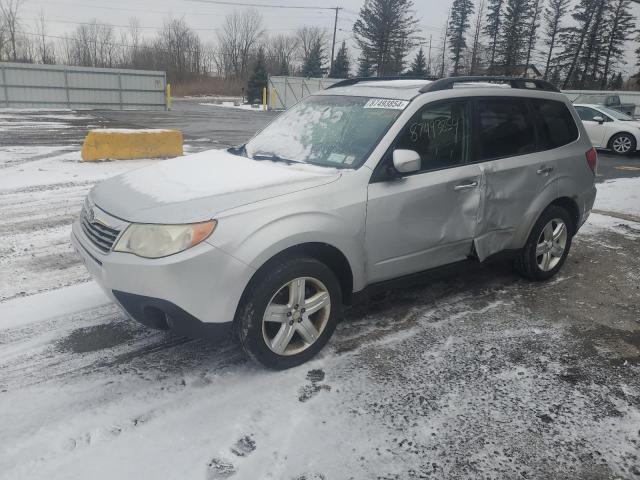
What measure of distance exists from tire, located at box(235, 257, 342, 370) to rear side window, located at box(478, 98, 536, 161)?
1801 mm

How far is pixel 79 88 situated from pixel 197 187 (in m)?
29.9

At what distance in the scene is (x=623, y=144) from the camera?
15.8 metres

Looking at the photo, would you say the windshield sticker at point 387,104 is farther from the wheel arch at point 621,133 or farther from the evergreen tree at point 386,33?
the evergreen tree at point 386,33

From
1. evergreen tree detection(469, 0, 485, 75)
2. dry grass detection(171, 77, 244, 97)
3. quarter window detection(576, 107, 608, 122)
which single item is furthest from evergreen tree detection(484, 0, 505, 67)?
quarter window detection(576, 107, 608, 122)

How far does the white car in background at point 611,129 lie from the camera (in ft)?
51.3

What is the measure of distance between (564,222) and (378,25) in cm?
6066

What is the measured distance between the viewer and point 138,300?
9.50ft

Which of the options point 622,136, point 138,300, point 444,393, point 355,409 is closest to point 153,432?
point 138,300

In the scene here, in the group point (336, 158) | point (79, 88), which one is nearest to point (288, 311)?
point (336, 158)

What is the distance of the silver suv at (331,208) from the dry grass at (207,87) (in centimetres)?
5899

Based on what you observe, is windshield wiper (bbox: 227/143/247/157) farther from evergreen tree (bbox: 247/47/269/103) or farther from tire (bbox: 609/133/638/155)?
evergreen tree (bbox: 247/47/269/103)

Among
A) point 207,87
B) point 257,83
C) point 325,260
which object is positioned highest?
point 257,83

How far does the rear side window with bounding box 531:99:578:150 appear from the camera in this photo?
471 cm

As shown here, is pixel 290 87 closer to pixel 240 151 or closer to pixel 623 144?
pixel 623 144
